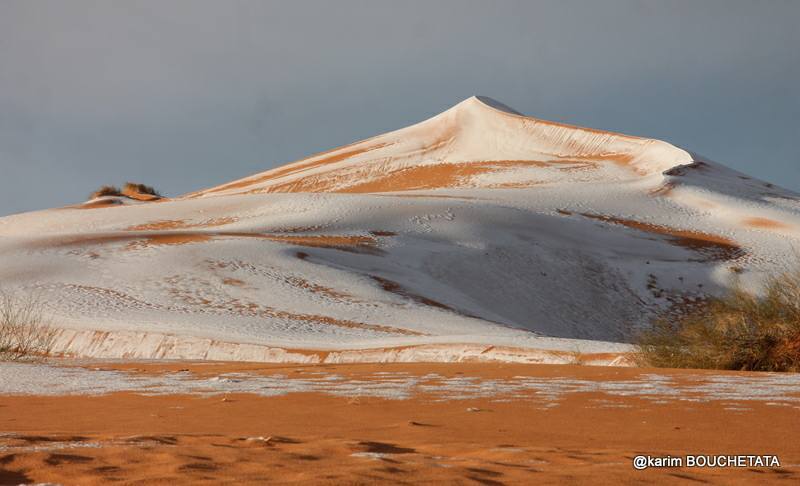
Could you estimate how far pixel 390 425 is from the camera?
8.25 m

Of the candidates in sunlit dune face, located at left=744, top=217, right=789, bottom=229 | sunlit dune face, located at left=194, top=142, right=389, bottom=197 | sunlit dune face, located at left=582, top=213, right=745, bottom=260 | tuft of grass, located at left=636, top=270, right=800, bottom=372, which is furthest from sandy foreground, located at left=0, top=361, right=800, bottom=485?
sunlit dune face, located at left=194, top=142, right=389, bottom=197

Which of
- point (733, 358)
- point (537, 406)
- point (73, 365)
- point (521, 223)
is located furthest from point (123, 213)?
point (537, 406)

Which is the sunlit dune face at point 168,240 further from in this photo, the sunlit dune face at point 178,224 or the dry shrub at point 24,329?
the sunlit dune face at point 178,224

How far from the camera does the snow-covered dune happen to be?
22453mm

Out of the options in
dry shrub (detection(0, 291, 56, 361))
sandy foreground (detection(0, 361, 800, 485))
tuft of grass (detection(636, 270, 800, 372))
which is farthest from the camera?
dry shrub (detection(0, 291, 56, 361))

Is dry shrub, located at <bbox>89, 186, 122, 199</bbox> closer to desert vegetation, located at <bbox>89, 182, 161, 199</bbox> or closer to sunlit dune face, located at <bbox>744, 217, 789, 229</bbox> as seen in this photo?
desert vegetation, located at <bbox>89, 182, 161, 199</bbox>

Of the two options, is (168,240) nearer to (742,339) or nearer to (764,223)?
(742,339)

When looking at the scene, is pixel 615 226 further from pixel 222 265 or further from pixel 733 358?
pixel 733 358

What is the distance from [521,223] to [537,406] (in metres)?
34.5

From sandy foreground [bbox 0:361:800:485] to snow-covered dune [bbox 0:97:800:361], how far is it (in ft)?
21.7

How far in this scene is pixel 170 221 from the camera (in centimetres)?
4641

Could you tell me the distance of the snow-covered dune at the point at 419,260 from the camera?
22.5 meters

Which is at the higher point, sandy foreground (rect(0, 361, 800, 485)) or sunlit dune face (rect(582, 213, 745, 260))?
sunlit dune face (rect(582, 213, 745, 260))

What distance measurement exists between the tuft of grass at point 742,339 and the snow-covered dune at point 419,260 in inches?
84.0
